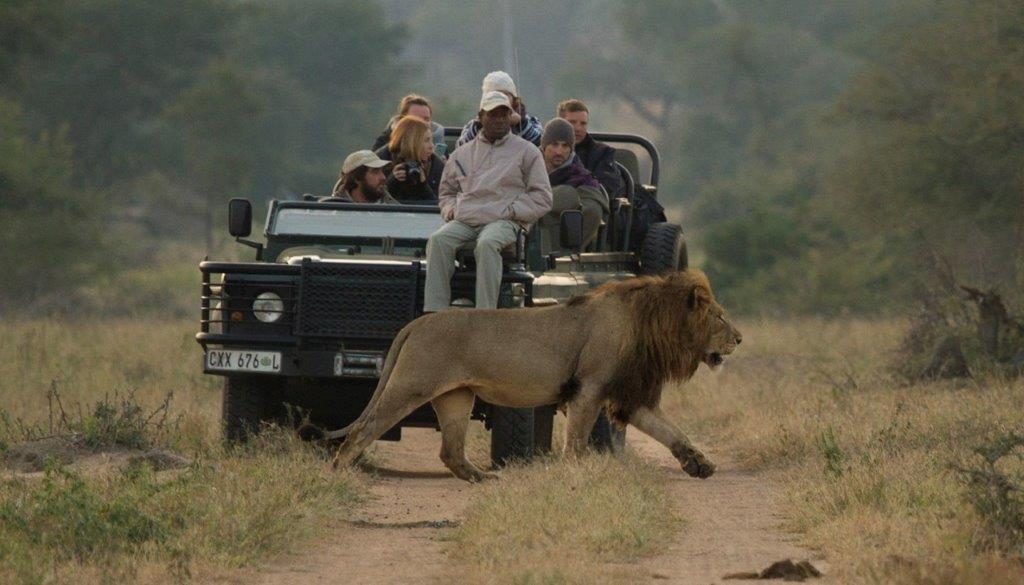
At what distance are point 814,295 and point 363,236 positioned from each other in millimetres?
17826

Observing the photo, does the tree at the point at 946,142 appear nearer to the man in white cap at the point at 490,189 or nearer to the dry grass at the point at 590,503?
the dry grass at the point at 590,503

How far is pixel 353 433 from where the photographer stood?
9.55m

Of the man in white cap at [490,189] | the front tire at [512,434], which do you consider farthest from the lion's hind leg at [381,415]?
the front tire at [512,434]

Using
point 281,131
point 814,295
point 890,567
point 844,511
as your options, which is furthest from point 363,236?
point 281,131

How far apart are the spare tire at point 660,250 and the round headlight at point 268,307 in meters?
3.02

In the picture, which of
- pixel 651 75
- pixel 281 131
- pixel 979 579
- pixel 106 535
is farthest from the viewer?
pixel 651 75

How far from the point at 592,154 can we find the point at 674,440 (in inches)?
135

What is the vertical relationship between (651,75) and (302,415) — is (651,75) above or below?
above

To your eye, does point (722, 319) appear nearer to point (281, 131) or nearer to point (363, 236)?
point (363, 236)

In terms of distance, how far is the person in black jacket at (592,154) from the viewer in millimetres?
12633

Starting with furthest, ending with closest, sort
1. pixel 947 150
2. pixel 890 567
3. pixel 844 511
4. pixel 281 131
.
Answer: pixel 281 131 → pixel 947 150 → pixel 844 511 → pixel 890 567

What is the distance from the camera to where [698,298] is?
9.86 meters

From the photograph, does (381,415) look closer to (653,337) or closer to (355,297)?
(355,297)

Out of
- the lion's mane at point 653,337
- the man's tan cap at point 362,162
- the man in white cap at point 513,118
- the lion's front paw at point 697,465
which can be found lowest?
the lion's front paw at point 697,465
